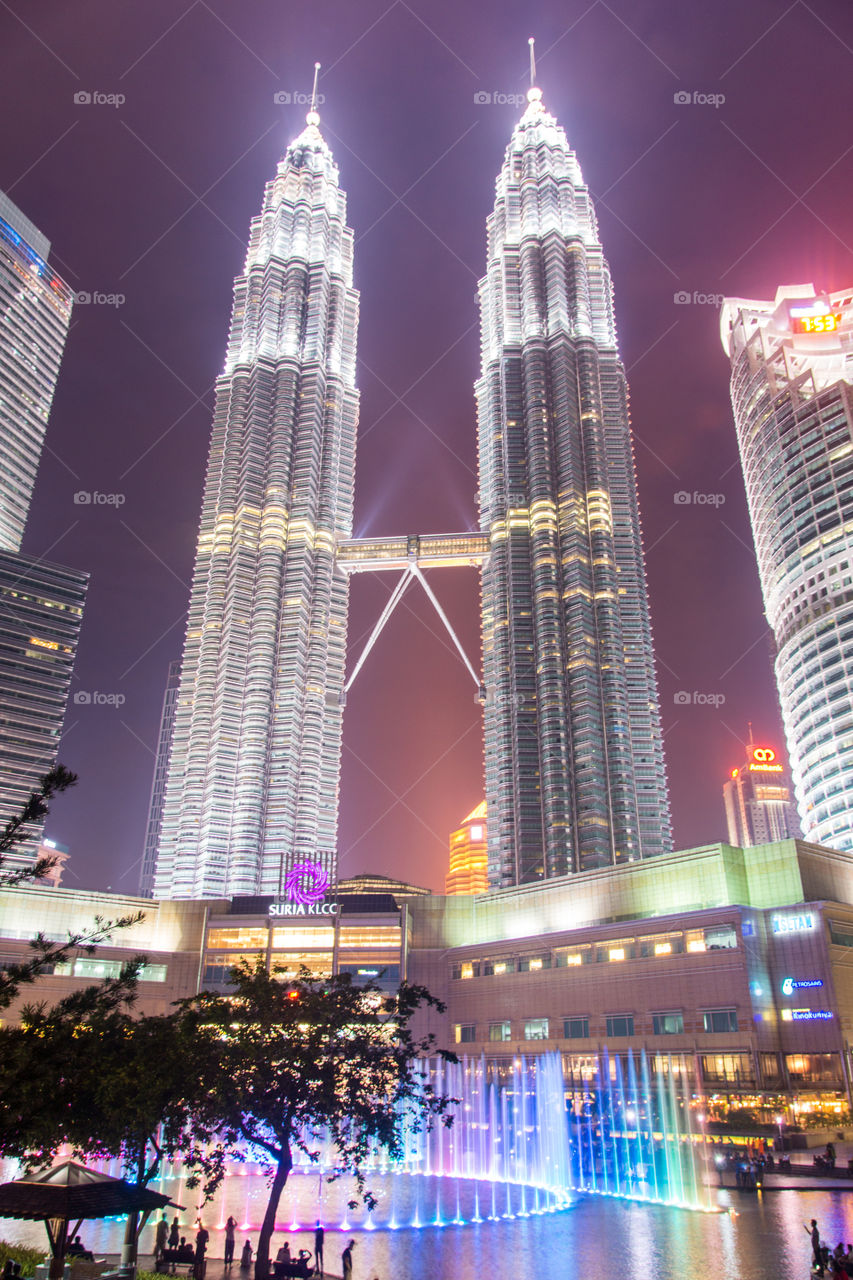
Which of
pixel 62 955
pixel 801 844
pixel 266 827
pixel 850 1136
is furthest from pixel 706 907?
pixel 266 827

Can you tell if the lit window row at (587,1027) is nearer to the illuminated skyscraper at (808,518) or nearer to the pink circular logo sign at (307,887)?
the pink circular logo sign at (307,887)

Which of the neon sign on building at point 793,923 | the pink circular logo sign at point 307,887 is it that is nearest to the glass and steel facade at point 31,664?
the pink circular logo sign at point 307,887

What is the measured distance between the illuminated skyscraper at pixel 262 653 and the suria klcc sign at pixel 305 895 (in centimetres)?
3795

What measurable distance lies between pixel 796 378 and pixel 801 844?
126422 mm

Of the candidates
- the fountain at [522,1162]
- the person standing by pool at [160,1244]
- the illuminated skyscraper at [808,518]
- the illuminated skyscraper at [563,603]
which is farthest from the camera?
the illuminated skyscraper at [563,603]

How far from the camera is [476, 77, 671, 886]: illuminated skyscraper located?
15475 cm

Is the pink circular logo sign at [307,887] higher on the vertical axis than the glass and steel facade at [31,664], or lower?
lower

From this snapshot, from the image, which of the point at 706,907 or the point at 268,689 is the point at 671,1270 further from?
the point at 268,689

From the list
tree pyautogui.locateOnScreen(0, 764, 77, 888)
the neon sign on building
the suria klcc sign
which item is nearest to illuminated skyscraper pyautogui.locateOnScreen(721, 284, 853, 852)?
the neon sign on building

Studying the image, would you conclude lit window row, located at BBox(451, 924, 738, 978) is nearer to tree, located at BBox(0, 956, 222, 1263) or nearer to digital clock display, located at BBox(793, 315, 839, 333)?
tree, located at BBox(0, 956, 222, 1263)

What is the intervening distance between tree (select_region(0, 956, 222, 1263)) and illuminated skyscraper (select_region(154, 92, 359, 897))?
12633 centimetres

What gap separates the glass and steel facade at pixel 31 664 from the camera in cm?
18238

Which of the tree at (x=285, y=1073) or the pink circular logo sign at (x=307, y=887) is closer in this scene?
the tree at (x=285, y=1073)

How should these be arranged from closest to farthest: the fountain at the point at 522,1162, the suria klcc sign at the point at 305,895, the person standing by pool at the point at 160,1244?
the person standing by pool at the point at 160,1244
the fountain at the point at 522,1162
the suria klcc sign at the point at 305,895
